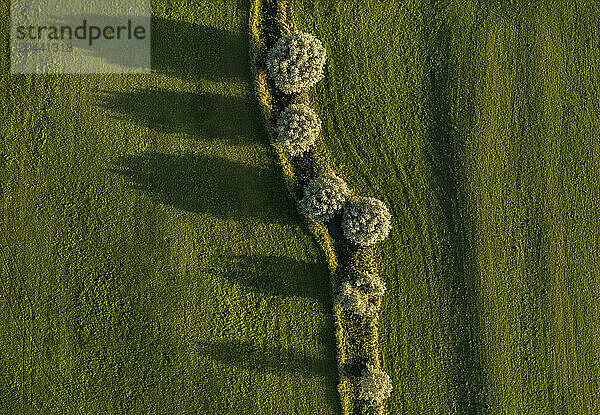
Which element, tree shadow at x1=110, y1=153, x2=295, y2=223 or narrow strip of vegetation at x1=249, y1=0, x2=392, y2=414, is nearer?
narrow strip of vegetation at x1=249, y1=0, x2=392, y2=414

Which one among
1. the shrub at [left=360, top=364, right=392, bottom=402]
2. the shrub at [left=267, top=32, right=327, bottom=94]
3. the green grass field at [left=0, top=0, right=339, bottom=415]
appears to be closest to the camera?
the shrub at [left=267, top=32, right=327, bottom=94]

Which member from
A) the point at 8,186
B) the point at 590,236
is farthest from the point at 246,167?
the point at 590,236

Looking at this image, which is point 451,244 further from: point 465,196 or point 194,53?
point 194,53

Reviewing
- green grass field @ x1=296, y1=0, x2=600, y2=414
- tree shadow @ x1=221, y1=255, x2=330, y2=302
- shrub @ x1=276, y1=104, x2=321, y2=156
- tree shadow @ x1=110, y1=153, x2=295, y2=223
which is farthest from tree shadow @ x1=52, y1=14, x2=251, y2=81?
tree shadow @ x1=221, y1=255, x2=330, y2=302

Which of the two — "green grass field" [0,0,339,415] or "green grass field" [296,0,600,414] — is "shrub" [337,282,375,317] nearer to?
"green grass field" [0,0,339,415]

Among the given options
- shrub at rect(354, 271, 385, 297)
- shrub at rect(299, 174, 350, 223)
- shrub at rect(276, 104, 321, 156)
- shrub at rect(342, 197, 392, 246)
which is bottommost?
shrub at rect(354, 271, 385, 297)

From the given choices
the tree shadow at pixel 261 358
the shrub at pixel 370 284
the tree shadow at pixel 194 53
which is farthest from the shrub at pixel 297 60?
the tree shadow at pixel 261 358

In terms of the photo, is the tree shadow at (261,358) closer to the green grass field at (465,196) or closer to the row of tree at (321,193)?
the row of tree at (321,193)

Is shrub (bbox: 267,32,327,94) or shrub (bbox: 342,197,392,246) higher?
shrub (bbox: 267,32,327,94)
